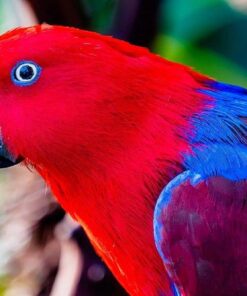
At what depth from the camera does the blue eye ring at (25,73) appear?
27.9 inches

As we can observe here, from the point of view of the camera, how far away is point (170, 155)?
2.37 ft

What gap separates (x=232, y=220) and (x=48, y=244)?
49 cm

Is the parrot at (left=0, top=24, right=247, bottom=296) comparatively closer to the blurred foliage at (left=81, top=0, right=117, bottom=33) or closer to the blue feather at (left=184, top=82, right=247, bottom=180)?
the blue feather at (left=184, top=82, right=247, bottom=180)

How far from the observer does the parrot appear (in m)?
0.69

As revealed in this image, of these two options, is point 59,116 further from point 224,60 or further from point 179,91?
point 224,60

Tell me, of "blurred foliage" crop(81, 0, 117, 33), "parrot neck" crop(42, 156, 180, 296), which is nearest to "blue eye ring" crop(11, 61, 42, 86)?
"parrot neck" crop(42, 156, 180, 296)

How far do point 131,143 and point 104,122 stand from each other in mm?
39

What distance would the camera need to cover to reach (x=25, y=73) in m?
0.72

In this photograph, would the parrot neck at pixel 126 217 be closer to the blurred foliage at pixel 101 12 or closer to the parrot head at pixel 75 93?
the parrot head at pixel 75 93

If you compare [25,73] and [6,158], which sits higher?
[25,73]

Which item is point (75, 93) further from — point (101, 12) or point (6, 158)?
point (101, 12)

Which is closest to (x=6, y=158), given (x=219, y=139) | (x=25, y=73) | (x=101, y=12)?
(x=25, y=73)

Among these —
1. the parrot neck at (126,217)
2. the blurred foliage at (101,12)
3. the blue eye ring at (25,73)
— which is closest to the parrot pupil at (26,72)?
the blue eye ring at (25,73)

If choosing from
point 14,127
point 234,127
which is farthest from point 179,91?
point 14,127
